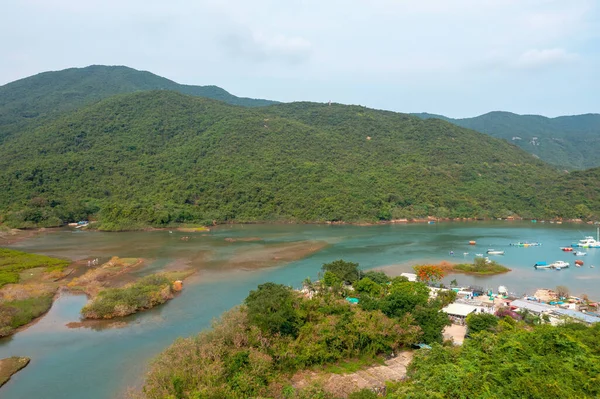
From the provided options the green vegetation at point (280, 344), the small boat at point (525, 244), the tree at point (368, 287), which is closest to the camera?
the green vegetation at point (280, 344)

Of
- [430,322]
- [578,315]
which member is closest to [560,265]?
[578,315]

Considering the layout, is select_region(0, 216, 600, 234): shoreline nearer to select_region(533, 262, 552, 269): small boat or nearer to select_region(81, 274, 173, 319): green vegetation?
select_region(533, 262, 552, 269): small boat

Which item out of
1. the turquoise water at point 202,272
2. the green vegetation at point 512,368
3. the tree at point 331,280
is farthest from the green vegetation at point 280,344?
the tree at point 331,280

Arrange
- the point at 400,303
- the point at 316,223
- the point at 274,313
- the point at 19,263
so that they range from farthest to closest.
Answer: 1. the point at 316,223
2. the point at 19,263
3. the point at 400,303
4. the point at 274,313

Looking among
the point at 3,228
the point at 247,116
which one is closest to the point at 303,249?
the point at 3,228

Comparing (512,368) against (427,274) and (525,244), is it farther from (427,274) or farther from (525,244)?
(525,244)

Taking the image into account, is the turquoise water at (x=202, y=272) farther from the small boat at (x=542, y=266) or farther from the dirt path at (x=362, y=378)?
the dirt path at (x=362, y=378)
